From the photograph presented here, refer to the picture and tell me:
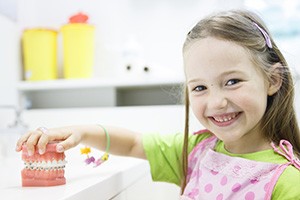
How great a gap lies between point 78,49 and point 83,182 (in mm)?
895

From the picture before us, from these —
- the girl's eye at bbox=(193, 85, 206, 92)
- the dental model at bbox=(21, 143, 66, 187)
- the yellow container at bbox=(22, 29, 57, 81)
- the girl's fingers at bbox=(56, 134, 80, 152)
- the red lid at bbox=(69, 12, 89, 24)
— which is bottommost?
the dental model at bbox=(21, 143, 66, 187)

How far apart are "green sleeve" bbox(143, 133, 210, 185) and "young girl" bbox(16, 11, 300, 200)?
0.22 feet

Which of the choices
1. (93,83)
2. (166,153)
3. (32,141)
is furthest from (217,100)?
(93,83)

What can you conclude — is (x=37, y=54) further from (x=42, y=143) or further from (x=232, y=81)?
(x=232, y=81)

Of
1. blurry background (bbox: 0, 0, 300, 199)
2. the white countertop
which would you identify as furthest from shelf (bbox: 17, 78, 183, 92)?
the white countertop

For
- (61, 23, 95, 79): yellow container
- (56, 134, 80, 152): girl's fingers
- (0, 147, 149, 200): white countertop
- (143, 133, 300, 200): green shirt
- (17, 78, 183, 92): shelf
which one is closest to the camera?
A: (0, 147, 149, 200): white countertop

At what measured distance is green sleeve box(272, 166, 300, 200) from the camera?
669 millimetres

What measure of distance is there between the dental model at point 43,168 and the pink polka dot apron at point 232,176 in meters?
0.27

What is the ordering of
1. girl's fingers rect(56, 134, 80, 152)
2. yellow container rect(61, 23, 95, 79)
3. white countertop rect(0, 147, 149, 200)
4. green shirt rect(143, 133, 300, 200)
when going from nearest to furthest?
white countertop rect(0, 147, 149, 200) → girl's fingers rect(56, 134, 80, 152) → green shirt rect(143, 133, 300, 200) → yellow container rect(61, 23, 95, 79)

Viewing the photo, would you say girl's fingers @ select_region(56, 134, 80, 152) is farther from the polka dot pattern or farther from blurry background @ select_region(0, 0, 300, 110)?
blurry background @ select_region(0, 0, 300, 110)

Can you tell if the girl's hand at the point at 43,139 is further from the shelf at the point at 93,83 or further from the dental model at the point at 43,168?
the shelf at the point at 93,83

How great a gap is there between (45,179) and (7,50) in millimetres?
→ 854

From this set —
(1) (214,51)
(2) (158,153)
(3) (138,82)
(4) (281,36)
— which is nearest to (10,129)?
(3) (138,82)

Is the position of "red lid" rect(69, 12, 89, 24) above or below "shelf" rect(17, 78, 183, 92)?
above
